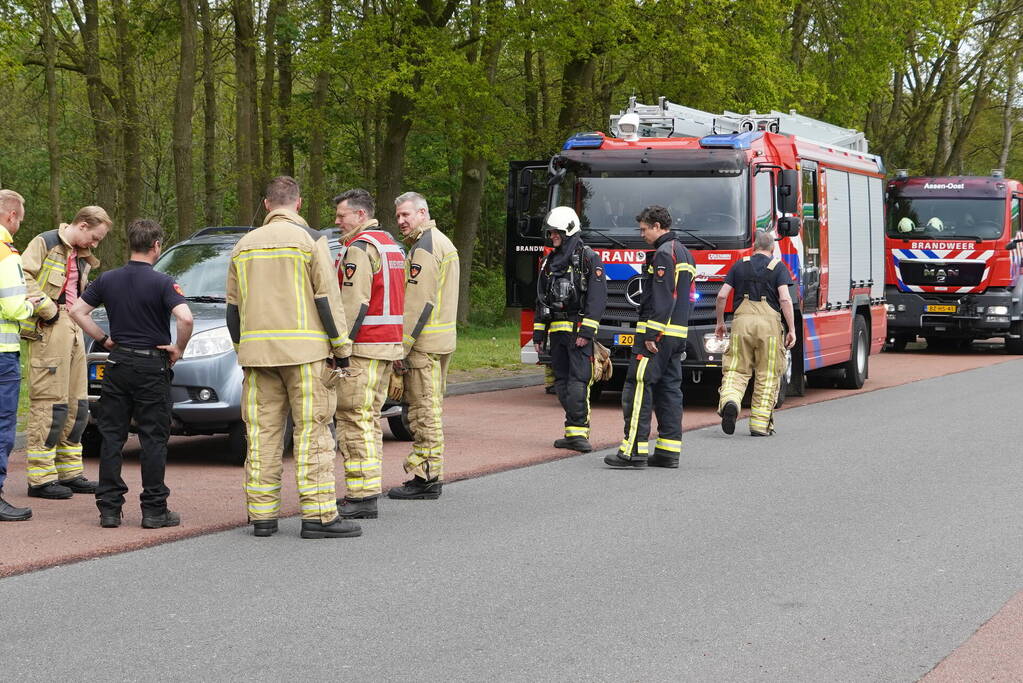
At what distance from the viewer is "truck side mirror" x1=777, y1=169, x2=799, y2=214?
14.5 meters

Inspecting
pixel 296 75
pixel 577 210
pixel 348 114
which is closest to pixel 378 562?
pixel 577 210

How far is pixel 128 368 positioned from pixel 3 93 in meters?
24.1

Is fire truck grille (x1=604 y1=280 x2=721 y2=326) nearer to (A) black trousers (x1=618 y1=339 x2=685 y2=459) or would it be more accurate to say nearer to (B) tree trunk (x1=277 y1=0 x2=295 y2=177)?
(A) black trousers (x1=618 y1=339 x2=685 y2=459)

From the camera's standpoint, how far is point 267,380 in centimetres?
730

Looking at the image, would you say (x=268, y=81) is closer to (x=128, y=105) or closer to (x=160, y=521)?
(x=128, y=105)

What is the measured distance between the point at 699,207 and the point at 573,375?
13.0 ft

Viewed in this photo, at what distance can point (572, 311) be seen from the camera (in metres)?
11.0

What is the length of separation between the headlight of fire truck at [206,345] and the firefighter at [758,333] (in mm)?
4624

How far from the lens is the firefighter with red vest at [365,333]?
7.75m

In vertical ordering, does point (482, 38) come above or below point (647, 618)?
→ above

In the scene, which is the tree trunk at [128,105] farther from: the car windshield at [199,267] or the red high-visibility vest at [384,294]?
the red high-visibility vest at [384,294]

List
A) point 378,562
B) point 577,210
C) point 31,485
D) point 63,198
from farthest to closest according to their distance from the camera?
point 63,198 → point 577,210 → point 31,485 → point 378,562

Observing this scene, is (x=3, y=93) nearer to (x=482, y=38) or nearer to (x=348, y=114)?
(x=348, y=114)

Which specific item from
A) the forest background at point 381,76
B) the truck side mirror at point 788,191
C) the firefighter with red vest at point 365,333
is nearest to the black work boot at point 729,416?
the truck side mirror at point 788,191
